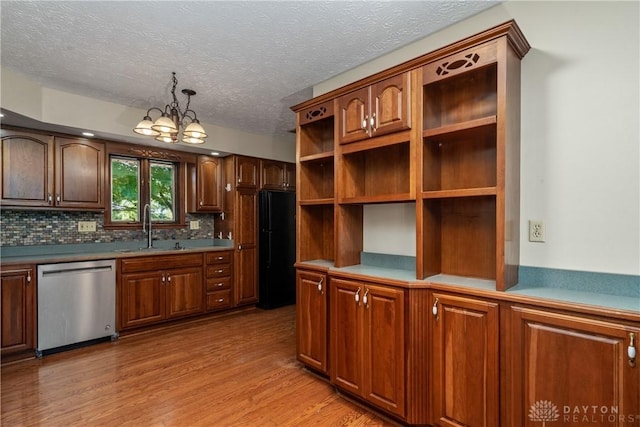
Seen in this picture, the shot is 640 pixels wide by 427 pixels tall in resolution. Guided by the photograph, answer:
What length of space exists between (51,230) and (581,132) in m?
4.66

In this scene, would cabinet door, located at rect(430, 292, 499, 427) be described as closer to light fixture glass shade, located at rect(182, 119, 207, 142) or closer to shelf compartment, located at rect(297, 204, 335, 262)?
shelf compartment, located at rect(297, 204, 335, 262)

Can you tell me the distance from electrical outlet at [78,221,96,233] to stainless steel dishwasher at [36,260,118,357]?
0.63 metres

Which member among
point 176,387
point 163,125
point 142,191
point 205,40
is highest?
point 205,40

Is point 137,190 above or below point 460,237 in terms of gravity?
above

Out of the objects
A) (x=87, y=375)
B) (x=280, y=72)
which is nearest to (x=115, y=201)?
(x=87, y=375)

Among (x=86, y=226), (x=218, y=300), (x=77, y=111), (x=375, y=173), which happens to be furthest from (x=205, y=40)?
(x=218, y=300)

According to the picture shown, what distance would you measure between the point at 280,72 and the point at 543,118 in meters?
1.97

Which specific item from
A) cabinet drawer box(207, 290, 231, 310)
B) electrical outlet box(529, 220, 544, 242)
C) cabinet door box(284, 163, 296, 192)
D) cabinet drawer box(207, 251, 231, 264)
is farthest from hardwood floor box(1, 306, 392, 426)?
cabinet door box(284, 163, 296, 192)

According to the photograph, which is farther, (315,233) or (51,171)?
(51,171)

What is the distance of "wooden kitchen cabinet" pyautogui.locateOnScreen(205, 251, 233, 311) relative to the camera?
4172 millimetres

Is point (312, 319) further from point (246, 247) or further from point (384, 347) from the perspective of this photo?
point (246, 247)

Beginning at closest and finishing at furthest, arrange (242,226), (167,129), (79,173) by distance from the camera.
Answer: (167,129)
(79,173)
(242,226)

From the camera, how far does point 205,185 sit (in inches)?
174

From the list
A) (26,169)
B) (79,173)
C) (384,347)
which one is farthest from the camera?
(79,173)
